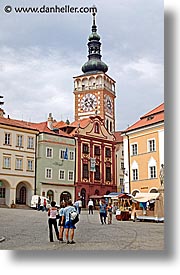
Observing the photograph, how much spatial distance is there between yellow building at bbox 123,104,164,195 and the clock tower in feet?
1.83

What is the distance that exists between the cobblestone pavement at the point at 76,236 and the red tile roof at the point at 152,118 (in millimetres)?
1729

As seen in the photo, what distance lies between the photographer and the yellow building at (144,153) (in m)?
8.76

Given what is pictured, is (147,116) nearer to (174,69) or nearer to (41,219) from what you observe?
(174,69)

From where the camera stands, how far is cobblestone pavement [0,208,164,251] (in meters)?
7.18

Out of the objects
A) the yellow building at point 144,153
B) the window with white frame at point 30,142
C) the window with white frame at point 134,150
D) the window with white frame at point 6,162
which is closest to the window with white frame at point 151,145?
the yellow building at point 144,153

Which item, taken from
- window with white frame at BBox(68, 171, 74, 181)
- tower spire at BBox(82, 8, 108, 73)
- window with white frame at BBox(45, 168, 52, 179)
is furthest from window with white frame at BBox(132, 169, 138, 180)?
tower spire at BBox(82, 8, 108, 73)

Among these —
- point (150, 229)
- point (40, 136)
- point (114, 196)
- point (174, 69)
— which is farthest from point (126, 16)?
point (114, 196)

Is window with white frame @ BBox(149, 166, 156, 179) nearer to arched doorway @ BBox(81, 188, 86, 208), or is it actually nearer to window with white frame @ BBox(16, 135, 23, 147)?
arched doorway @ BBox(81, 188, 86, 208)

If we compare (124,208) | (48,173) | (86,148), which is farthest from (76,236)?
(124,208)

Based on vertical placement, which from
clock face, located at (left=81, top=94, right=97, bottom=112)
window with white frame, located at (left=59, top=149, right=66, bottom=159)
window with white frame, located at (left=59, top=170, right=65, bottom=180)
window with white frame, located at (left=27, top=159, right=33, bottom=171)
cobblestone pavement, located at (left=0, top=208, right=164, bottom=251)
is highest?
clock face, located at (left=81, top=94, right=97, bottom=112)

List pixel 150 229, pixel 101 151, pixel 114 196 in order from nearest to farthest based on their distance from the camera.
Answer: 1. pixel 150 229
2. pixel 101 151
3. pixel 114 196

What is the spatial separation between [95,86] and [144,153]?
170 cm

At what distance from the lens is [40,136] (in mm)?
9867
